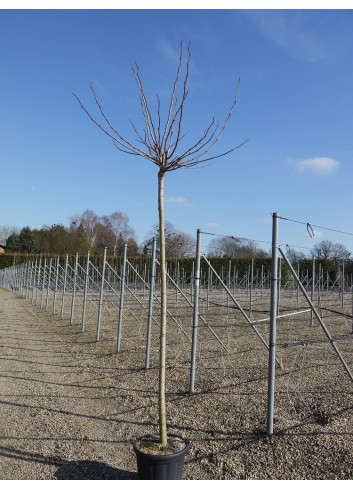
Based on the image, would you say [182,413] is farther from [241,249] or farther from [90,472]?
[241,249]

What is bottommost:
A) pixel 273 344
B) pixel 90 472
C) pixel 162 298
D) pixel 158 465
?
pixel 90 472

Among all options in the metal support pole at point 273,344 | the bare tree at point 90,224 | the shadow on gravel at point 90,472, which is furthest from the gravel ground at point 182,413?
the bare tree at point 90,224

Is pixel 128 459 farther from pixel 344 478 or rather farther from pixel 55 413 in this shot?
pixel 344 478

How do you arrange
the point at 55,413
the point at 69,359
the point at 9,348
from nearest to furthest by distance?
the point at 55,413 → the point at 69,359 → the point at 9,348

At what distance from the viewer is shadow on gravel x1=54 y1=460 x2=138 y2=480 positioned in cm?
311

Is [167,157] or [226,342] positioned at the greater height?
[167,157]

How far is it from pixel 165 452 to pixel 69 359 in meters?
4.72

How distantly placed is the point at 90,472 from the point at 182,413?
151 centimetres

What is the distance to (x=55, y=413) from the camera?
4543mm

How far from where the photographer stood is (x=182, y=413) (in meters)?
4.48

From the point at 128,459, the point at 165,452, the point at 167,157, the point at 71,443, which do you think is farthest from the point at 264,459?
the point at 167,157

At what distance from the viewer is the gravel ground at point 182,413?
3.27 metres

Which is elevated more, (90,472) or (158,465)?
(158,465)

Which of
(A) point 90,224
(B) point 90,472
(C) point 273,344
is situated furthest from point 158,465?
(A) point 90,224
